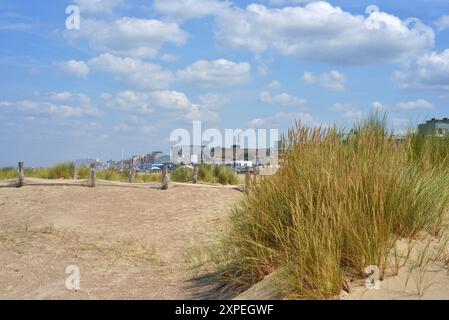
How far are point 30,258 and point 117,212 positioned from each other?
18.8ft

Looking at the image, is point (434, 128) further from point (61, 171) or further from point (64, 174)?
point (61, 171)

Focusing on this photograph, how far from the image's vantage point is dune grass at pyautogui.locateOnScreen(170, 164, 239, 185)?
24.1 metres

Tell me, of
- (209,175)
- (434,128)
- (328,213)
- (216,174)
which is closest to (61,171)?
(209,175)

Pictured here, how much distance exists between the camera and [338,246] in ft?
15.2

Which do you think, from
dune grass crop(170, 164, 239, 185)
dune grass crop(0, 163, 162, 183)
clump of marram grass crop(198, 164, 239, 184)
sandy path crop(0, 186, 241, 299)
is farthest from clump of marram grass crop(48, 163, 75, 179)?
clump of marram grass crop(198, 164, 239, 184)

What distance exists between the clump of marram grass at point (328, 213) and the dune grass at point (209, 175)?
56.4 feet

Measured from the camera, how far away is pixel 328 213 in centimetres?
498

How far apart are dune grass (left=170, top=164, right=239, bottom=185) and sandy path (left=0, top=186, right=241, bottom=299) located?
515cm

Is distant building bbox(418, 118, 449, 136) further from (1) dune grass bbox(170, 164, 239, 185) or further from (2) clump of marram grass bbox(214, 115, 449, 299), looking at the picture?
(1) dune grass bbox(170, 164, 239, 185)

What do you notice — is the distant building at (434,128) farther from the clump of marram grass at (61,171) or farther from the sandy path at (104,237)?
the clump of marram grass at (61,171)

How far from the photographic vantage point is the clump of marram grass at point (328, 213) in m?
4.58
